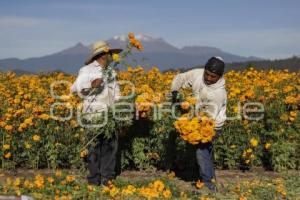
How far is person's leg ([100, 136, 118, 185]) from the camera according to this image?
6.95 m

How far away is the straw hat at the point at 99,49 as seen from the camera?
259 inches

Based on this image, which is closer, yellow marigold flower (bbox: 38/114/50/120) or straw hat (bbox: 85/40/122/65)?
straw hat (bbox: 85/40/122/65)

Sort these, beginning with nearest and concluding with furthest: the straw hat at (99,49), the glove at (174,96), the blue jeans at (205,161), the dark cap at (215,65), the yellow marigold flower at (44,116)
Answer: the dark cap at (215,65)
the straw hat at (99,49)
the blue jeans at (205,161)
the glove at (174,96)
the yellow marigold flower at (44,116)

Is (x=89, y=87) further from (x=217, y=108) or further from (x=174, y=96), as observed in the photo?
(x=217, y=108)

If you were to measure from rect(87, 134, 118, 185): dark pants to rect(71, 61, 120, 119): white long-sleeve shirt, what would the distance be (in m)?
0.39

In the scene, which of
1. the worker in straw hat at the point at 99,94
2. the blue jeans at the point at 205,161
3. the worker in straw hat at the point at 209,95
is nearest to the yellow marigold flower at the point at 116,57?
the worker in straw hat at the point at 99,94

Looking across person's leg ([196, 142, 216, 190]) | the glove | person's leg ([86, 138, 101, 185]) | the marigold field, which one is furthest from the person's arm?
person's leg ([86, 138, 101, 185])

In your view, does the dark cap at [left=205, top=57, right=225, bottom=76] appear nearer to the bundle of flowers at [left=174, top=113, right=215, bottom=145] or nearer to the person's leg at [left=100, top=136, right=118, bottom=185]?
the bundle of flowers at [left=174, top=113, right=215, bottom=145]

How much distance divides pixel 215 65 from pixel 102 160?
6.33 feet

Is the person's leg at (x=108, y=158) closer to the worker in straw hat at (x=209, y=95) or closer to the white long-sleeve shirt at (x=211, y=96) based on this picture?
the worker in straw hat at (x=209, y=95)

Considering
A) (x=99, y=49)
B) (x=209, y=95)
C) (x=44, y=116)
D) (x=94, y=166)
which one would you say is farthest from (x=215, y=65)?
(x=44, y=116)

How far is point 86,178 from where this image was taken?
Result: 286 inches

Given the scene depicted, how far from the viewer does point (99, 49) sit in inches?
259

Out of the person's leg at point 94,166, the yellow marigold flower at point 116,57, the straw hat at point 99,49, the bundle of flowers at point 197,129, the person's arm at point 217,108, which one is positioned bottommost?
the person's leg at point 94,166
